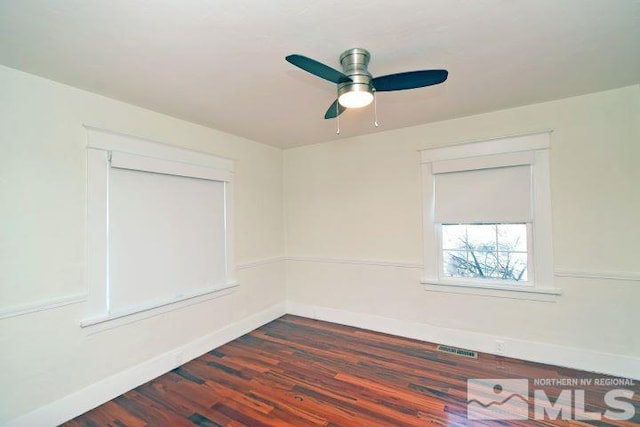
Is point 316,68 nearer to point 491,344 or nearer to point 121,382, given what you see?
point 121,382

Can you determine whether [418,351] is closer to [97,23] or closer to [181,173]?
[181,173]

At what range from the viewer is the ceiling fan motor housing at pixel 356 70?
186 cm

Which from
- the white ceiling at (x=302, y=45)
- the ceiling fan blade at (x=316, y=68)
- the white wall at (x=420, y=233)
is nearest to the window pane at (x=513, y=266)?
the white wall at (x=420, y=233)

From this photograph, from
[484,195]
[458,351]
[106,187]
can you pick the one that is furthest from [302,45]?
[458,351]

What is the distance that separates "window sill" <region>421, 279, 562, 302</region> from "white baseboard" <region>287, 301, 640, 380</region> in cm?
45

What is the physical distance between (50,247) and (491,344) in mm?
4192

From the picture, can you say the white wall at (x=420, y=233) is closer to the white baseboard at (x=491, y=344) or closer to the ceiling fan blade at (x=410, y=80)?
the white baseboard at (x=491, y=344)

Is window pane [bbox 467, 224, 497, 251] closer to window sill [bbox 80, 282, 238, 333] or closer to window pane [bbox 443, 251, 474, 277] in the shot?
window pane [bbox 443, 251, 474, 277]

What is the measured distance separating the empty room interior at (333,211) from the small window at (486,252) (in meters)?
0.02

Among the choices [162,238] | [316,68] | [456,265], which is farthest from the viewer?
[456,265]

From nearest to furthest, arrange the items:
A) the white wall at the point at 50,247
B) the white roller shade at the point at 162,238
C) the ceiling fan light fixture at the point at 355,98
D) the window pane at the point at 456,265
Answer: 1. the ceiling fan light fixture at the point at 355,98
2. the white wall at the point at 50,247
3. the white roller shade at the point at 162,238
4. the window pane at the point at 456,265

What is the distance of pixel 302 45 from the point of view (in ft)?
6.08

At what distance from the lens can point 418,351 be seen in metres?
3.27

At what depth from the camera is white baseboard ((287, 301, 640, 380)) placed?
8.80 feet
